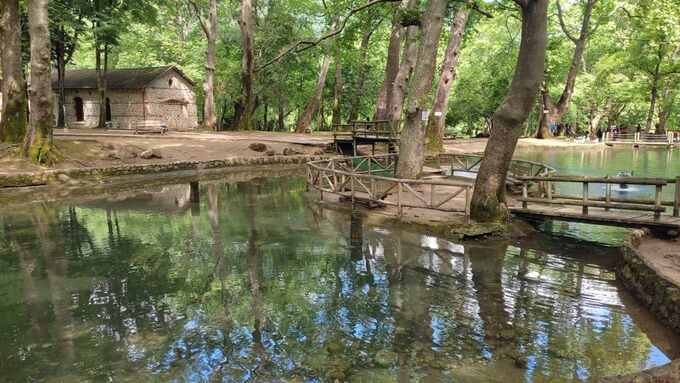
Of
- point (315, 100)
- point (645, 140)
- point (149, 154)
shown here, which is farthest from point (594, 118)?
point (149, 154)

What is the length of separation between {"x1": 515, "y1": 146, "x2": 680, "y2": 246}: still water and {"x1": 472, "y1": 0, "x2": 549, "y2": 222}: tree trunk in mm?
2165

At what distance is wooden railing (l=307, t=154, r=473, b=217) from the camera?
12691 mm

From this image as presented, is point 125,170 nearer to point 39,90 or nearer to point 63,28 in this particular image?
point 39,90

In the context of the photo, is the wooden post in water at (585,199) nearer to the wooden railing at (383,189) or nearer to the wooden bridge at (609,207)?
the wooden bridge at (609,207)

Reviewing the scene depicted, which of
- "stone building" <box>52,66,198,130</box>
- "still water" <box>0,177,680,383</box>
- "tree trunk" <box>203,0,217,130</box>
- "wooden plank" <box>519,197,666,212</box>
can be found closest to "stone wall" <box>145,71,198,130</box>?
"stone building" <box>52,66,198,130</box>

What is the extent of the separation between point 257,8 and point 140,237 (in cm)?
3282

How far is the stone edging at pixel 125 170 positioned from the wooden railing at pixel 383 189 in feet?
25.2

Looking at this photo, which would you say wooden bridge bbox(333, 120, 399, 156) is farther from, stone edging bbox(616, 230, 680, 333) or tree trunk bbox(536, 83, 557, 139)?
tree trunk bbox(536, 83, 557, 139)

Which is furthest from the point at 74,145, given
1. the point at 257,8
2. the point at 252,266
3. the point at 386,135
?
the point at 257,8

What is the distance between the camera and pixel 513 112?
1105cm

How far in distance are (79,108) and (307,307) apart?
38927 millimetres

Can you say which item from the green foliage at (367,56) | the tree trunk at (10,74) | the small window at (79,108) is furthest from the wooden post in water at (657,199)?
the small window at (79,108)

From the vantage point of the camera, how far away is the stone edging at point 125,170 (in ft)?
55.8

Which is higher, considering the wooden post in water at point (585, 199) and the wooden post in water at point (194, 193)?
the wooden post in water at point (585, 199)
